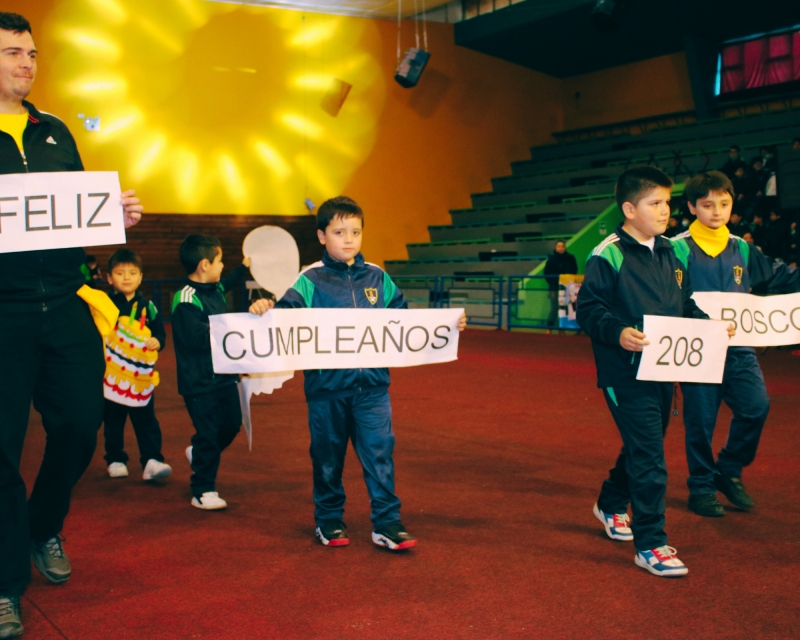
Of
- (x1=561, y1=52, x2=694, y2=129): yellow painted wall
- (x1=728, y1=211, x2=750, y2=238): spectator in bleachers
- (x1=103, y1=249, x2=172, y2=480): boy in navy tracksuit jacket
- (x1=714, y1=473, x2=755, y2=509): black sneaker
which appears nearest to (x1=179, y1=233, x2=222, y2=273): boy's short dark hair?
(x1=103, y1=249, x2=172, y2=480): boy in navy tracksuit jacket

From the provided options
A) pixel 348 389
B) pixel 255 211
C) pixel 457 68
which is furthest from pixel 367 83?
pixel 348 389

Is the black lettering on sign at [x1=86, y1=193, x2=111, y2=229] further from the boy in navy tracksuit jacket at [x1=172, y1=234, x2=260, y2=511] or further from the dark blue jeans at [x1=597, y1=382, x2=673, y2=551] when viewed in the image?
the dark blue jeans at [x1=597, y1=382, x2=673, y2=551]

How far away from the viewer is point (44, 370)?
284 centimetres

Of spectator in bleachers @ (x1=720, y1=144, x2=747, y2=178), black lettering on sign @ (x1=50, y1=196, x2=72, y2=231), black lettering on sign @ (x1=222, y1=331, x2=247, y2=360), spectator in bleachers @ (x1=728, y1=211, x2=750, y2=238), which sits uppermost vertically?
spectator in bleachers @ (x1=720, y1=144, x2=747, y2=178)

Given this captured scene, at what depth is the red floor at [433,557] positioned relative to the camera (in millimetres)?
2688

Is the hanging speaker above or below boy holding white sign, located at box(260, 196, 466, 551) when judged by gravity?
above

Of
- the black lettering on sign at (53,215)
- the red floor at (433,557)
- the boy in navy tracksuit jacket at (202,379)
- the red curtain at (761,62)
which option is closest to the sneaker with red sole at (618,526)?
the red floor at (433,557)

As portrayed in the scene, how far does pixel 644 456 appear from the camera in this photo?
322cm

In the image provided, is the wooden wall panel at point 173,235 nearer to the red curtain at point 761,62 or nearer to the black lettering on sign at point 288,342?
the red curtain at point 761,62

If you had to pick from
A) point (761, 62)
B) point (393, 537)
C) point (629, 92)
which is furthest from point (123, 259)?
point (629, 92)

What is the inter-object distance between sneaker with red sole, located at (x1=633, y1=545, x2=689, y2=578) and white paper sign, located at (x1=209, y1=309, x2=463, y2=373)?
1.15 meters

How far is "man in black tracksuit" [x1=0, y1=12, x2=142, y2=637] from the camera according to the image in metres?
2.69

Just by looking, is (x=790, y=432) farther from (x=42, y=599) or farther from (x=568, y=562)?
(x=42, y=599)

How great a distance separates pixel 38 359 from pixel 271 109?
58.6ft
